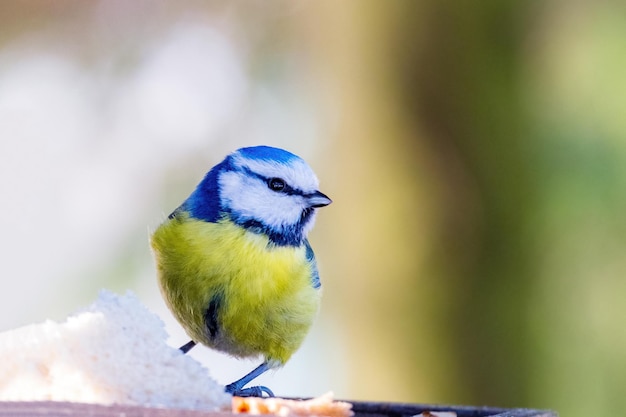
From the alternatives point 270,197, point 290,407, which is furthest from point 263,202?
point 290,407

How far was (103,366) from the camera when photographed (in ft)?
3.99

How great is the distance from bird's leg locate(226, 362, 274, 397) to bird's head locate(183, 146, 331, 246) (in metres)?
0.33

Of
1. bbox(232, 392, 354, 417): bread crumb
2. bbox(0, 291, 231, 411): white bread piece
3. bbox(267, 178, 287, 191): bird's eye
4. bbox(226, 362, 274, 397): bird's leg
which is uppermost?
bbox(267, 178, 287, 191): bird's eye

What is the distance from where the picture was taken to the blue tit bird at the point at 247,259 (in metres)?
1.96

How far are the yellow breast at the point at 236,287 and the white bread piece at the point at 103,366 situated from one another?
1.91 ft

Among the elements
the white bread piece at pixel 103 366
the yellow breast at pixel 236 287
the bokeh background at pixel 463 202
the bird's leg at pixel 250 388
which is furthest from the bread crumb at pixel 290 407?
the bokeh background at pixel 463 202

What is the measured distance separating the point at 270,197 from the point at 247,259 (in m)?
0.22

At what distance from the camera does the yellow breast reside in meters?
1.95

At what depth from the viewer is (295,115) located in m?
4.50

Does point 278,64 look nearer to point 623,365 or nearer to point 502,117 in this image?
point 502,117

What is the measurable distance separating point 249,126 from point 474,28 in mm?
1620

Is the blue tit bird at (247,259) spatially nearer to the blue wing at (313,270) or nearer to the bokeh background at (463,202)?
the blue wing at (313,270)

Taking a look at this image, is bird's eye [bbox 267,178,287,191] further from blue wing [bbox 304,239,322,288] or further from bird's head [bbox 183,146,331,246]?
A: blue wing [bbox 304,239,322,288]

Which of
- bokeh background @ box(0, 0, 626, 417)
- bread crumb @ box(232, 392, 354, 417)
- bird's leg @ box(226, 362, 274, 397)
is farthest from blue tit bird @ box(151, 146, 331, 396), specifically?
bokeh background @ box(0, 0, 626, 417)
